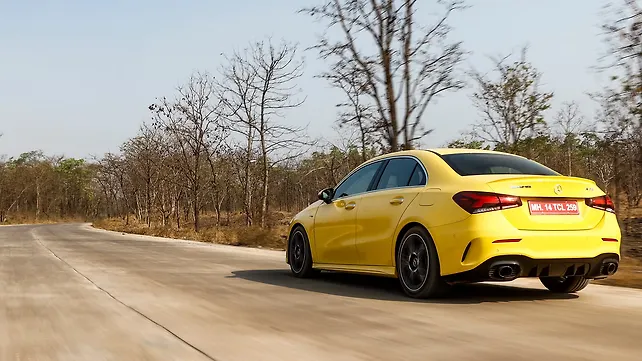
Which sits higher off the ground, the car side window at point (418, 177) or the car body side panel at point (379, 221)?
the car side window at point (418, 177)

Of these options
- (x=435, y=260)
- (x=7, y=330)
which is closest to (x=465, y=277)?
(x=435, y=260)

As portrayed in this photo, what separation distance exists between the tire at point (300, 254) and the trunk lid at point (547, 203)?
3.27 metres

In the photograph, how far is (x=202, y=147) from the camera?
32656 mm

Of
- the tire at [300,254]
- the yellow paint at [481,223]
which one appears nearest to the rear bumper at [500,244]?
the yellow paint at [481,223]

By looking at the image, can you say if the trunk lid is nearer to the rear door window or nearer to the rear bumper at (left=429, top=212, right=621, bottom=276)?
the rear bumper at (left=429, top=212, right=621, bottom=276)

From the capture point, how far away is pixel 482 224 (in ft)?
18.6

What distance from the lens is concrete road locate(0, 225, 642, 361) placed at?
13.5ft

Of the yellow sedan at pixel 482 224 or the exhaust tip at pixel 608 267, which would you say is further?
the exhaust tip at pixel 608 267

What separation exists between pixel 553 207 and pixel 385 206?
172cm

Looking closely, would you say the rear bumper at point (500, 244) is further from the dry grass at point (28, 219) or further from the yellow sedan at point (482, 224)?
the dry grass at point (28, 219)

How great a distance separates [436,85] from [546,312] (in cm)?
1032

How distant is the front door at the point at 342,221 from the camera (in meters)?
7.48

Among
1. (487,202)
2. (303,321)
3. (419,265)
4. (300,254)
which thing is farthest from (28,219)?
(487,202)

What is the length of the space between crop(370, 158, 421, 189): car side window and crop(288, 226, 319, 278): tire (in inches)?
70.7
